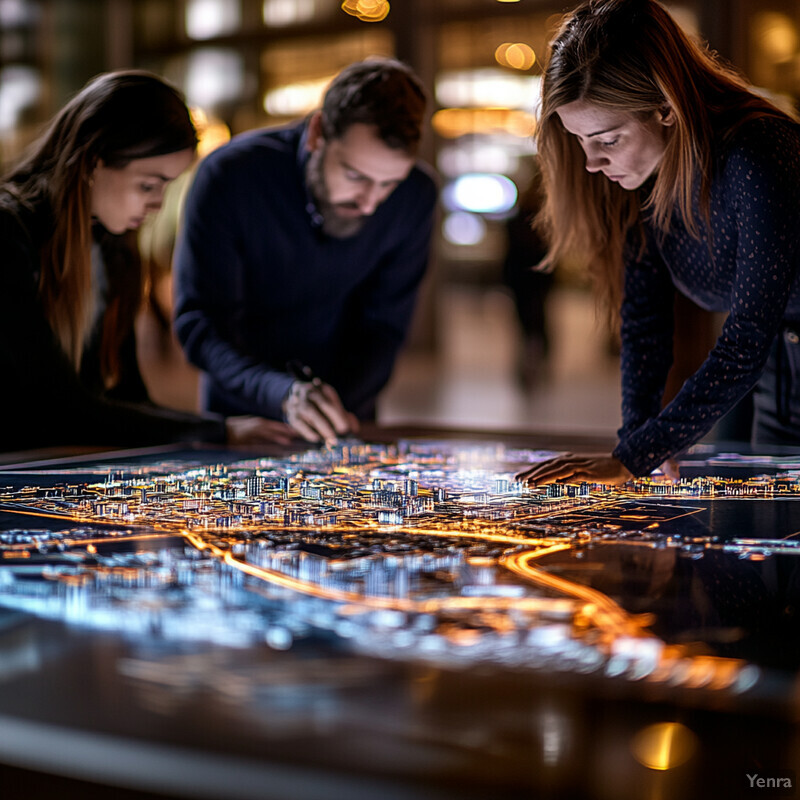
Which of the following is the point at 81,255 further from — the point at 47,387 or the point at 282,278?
the point at 282,278

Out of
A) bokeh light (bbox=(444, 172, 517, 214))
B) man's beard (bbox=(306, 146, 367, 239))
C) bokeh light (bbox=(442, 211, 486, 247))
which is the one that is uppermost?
bokeh light (bbox=(444, 172, 517, 214))

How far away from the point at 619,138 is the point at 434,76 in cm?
526

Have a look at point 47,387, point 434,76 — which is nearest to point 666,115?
point 47,387

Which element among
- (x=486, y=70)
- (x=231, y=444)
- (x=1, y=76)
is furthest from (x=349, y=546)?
(x=486, y=70)

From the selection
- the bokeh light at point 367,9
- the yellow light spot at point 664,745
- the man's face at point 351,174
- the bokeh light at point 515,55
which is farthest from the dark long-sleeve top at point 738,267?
the bokeh light at point 367,9

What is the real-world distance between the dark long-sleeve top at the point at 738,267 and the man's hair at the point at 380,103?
60 centimetres

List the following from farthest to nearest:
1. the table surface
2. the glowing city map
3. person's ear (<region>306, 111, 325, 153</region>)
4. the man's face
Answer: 1. person's ear (<region>306, 111, 325, 153</region>)
2. the man's face
3. the glowing city map
4. the table surface

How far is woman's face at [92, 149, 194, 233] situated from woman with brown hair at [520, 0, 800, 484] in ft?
2.43

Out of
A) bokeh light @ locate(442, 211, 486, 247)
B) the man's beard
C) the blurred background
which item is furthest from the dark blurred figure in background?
the man's beard

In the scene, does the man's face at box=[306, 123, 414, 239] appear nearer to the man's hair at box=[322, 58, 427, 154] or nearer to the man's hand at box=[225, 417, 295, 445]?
the man's hair at box=[322, 58, 427, 154]

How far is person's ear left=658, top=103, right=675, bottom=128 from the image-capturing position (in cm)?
143

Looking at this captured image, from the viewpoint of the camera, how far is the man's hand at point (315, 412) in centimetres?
187

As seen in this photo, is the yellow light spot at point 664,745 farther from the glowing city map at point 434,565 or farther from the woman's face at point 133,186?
the woman's face at point 133,186

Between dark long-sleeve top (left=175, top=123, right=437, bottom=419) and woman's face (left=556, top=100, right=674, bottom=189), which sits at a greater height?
woman's face (left=556, top=100, right=674, bottom=189)
